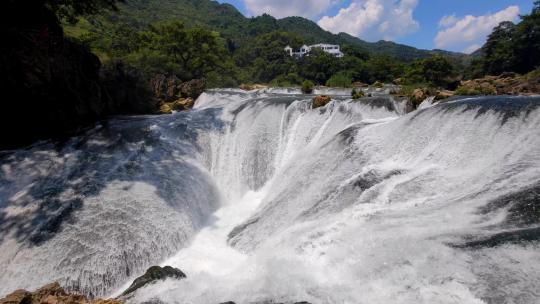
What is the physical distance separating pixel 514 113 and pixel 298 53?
283ft

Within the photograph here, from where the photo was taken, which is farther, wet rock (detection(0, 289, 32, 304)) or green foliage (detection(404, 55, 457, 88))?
green foliage (detection(404, 55, 457, 88))

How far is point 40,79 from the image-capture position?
10.7 metres

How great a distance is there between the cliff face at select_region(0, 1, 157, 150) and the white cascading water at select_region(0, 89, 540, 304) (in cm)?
106

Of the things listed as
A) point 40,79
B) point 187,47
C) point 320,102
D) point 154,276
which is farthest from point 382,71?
point 154,276

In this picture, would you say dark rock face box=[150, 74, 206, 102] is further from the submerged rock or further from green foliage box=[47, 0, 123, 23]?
the submerged rock

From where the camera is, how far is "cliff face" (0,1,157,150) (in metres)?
10.1

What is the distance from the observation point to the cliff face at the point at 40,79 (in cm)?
1007

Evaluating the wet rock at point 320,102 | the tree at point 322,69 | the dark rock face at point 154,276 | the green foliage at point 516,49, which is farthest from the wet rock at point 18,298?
the green foliage at point 516,49

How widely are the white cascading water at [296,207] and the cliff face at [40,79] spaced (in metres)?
1.06

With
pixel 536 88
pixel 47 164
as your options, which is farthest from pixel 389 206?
pixel 536 88

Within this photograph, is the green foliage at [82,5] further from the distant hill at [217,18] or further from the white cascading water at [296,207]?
the distant hill at [217,18]

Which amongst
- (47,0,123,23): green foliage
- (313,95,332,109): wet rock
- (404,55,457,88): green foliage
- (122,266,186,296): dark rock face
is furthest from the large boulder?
(404,55,457,88): green foliage

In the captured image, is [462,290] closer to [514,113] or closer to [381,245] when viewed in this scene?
[381,245]

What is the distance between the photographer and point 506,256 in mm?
3893
